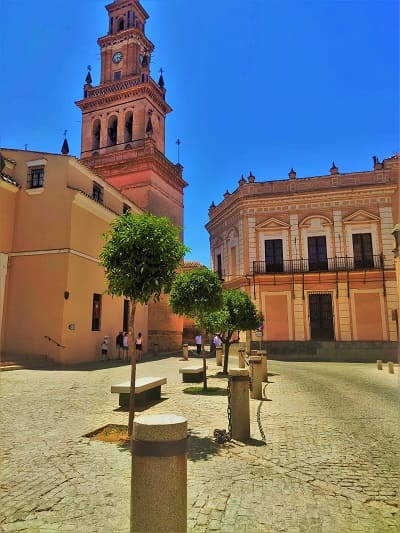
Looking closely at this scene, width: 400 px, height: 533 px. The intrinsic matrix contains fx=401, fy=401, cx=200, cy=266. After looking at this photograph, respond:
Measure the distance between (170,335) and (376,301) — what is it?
13734mm

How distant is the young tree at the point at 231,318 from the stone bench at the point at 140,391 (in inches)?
184

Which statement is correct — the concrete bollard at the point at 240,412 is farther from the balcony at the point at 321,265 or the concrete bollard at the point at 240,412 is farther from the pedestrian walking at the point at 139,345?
the balcony at the point at 321,265

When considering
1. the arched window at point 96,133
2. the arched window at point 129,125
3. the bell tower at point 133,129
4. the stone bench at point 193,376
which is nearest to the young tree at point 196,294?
the stone bench at point 193,376

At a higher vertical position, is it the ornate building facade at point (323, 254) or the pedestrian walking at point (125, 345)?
the ornate building facade at point (323, 254)

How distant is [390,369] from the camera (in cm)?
1584

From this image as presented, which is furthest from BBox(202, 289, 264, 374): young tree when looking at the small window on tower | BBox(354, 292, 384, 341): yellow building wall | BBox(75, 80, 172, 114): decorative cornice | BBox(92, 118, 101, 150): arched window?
BBox(92, 118, 101, 150): arched window

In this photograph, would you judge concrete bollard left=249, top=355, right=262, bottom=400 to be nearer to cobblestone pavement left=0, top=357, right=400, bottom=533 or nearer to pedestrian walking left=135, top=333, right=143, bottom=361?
cobblestone pavement left=0, top=357, right=400, bottom=533

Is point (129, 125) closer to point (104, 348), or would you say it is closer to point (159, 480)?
point (104, 348)

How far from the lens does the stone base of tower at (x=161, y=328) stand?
1043 inches

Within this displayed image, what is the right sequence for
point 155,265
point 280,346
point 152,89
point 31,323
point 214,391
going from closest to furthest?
1. point 155,265
2. point 214,391
3. point 31,323
4. point 280,346
5. point 152,89

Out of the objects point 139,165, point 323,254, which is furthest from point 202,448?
point 139,165

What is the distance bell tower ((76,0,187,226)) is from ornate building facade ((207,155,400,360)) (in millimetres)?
6325

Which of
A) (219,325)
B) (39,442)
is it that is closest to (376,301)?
(219,325)

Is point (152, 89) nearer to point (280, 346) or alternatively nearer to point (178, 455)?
point (280, 346)
